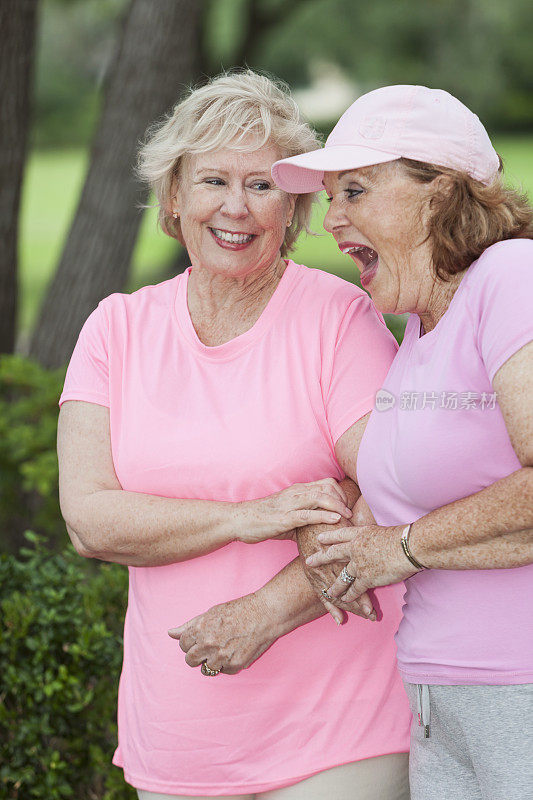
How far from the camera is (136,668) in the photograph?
9.46 feet

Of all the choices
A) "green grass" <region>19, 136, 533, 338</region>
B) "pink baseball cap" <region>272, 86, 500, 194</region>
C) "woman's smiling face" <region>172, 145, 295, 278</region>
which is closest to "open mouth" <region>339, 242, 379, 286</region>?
"pink baseball cap" <region>272, 86, 500, 194</region>

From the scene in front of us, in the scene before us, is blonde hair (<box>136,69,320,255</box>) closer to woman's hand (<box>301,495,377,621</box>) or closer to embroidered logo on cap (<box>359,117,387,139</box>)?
embroidered logo on cap (<box>359,117,387,139</box>)

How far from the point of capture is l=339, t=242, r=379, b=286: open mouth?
2.57 m

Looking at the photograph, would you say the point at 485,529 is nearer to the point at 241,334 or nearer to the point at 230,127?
the point at 241,334

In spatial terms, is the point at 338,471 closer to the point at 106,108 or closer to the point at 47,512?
the point at 47,512

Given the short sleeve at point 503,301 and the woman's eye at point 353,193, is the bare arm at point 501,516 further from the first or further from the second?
the woman's eye at point 353,193

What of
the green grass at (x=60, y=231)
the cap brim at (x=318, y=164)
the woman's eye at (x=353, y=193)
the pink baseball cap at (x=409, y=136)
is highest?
the pink baseball cap at (x=409, y=136)

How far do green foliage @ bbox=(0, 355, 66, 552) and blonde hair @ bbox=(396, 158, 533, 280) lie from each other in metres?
2.91

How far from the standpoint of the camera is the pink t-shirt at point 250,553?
8.84 feet

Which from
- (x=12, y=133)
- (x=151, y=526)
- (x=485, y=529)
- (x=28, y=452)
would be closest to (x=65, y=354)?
(x=12, y=133)

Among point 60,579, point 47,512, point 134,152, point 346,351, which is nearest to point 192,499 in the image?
point 346,351

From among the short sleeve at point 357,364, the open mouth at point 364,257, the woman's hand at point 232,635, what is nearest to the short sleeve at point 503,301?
the open mouth at point 364,257

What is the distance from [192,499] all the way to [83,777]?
1.68 meters

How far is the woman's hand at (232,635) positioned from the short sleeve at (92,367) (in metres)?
0.67
